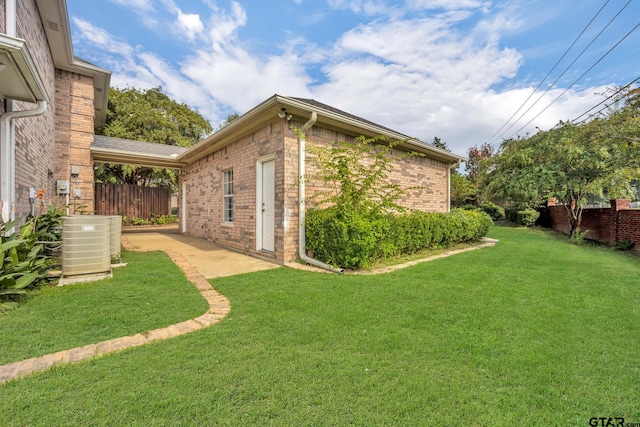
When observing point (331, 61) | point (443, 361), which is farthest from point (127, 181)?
point (443, 361)

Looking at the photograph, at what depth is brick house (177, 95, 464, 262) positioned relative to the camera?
18.0 feet

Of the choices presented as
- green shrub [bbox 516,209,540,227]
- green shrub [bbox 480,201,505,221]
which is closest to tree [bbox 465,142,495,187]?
green shrub [bbox 480,201,505,221]

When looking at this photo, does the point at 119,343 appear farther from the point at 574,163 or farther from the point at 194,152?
the point at 574,163

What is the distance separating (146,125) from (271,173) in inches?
588

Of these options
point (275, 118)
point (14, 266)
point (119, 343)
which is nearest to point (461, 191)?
point (275, 118)

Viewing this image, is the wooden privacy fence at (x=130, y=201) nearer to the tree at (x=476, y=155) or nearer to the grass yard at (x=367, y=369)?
the grass yard at (x=367, y=369)

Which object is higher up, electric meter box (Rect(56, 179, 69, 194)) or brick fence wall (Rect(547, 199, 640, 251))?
electric meter box (Rect(56, 179, 69, 194))

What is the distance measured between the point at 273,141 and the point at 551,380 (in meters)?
5.22

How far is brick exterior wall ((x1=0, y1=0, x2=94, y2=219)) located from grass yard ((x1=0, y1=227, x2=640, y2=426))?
12.8 feet

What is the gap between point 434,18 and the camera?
26.3ft

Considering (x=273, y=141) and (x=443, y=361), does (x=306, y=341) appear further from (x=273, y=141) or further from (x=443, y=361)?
(x=273, y=141)

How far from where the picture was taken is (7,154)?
3.75 m

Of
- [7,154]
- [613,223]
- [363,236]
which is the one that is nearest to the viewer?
[7,154]

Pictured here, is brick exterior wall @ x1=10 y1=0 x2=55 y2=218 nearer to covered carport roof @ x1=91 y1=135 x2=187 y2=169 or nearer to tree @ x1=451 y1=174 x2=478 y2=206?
covered carport roof @ x1=91 y1=135 x2=187 y2=169
